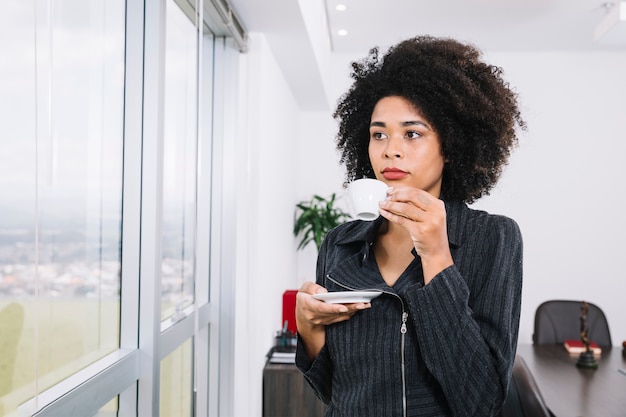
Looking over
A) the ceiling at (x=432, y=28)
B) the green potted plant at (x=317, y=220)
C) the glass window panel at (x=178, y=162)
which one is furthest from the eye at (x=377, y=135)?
the green potted plant at (x=317, y=220)

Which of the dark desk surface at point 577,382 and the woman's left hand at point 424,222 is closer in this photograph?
the woman's left hand at point 424,222

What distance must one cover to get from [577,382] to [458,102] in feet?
6.61

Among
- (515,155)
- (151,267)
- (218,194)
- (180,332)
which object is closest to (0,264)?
(151,267)

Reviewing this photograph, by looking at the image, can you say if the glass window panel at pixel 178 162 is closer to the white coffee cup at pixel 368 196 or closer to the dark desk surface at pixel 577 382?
the white coffee cup at pixel 368 196

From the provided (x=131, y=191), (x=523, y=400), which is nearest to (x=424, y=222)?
(x=131, y=191)

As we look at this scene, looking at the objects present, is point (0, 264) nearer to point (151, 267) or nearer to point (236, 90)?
point (151, 267)

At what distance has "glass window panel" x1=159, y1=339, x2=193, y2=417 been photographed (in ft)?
7.58

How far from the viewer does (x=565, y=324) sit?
3.90 m

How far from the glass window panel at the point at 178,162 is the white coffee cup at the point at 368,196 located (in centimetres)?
128

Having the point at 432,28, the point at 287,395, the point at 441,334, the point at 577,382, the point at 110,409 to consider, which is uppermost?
the point at 432,28

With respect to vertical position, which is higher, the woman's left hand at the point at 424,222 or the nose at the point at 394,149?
the nose at the point at 394,149

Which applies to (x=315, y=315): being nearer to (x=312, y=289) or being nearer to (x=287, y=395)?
(x=312, y=289)

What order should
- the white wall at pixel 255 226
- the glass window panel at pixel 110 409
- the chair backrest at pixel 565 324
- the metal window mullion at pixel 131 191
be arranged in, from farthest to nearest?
the chair backrest at pixel 565 324
the white wall at pixel 255 226
the metal window mullion at pixel 131 191
the glass window panel at pixel 110 409

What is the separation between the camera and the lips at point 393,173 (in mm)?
1192
